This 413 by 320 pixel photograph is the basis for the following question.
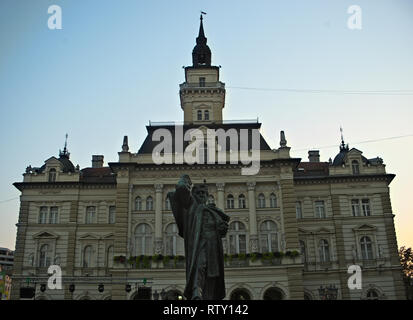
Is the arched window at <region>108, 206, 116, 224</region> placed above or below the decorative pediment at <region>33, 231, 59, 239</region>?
above

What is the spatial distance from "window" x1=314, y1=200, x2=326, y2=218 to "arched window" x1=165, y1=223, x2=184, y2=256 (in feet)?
47.5

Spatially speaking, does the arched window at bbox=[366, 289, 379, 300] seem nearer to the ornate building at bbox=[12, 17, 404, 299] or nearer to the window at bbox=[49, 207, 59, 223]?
the ornate building at bbox=[12, 17, 404, 299]

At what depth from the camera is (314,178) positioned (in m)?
45.3

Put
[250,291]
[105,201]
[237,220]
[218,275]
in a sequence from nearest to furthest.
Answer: [218,275] < [250,291] < [237,220] < [105,201]

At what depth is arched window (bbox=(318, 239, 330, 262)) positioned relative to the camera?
43594mm

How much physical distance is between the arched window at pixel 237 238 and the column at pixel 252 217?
878 millimetres

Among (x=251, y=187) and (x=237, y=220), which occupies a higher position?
(x=251, y=187)

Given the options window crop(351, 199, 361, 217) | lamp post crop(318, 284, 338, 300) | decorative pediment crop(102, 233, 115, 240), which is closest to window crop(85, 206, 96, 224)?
decorative pediment crop(102, 233, 115, 240)

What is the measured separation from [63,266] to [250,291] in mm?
18269

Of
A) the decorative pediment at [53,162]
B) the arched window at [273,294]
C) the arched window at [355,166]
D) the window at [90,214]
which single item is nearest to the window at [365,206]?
the arched window at [355,166]

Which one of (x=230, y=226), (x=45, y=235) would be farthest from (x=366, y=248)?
(x=45, y=235)

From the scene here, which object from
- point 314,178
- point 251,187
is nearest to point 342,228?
point 314,178

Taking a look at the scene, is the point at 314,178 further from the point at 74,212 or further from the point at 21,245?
the point at 21,245

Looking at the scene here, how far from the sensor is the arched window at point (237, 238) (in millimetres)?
40719
